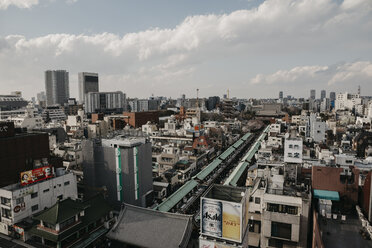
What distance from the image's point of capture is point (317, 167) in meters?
26.6

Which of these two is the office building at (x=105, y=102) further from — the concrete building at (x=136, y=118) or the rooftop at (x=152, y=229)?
the rooftop at (x=152, y=229)

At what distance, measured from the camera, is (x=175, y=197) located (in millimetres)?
36656

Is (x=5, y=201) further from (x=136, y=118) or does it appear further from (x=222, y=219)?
(x=136, y=118)

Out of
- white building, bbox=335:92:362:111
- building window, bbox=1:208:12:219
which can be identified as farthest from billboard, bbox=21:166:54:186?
white building, bbox=335:92:362:111

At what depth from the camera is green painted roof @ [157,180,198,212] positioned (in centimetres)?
3325

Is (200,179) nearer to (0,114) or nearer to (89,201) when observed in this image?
(89,201)

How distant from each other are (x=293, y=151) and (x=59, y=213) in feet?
110

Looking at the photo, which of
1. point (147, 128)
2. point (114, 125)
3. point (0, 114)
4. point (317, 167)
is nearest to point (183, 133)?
point (147, 128)

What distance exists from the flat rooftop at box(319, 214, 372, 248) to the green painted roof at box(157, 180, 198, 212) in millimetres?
18936

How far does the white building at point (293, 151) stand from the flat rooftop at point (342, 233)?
15657 millimetres

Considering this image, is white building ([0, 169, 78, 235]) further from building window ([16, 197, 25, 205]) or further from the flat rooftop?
the flat rooftop

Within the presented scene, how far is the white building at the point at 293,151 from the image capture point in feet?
125

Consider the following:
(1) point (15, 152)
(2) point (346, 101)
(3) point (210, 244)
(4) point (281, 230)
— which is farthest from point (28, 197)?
(2) point (346, 101)

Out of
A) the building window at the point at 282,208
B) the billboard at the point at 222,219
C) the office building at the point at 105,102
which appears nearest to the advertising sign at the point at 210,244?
the billboard at the point at 222,219
